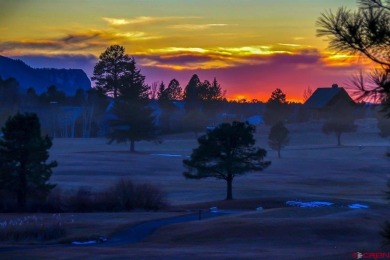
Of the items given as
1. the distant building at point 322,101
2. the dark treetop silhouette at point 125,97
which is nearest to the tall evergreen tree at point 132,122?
the dark treetop silhouette at point 125,97

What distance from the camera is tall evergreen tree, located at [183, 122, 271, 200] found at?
55719 millimetres

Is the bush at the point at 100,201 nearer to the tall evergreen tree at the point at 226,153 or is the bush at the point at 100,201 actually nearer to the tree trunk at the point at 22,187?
the tree trunk at the point at 22,187

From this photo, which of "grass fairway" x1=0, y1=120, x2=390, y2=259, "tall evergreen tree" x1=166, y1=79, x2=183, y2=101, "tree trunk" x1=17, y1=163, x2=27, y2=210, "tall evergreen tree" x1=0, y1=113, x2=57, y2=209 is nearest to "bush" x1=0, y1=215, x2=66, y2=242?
"grass fairway" x1=0, y1=120, x2=390, y2=259

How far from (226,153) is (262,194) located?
6.02 m

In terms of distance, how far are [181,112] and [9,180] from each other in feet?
338

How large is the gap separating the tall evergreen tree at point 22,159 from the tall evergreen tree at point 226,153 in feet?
36.6

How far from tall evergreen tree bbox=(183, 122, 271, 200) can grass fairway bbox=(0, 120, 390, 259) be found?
2.24 meters

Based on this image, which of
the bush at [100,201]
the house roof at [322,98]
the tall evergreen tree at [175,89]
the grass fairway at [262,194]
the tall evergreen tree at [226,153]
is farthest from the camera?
the tall evergreen tree at [175,89]

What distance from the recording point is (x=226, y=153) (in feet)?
185

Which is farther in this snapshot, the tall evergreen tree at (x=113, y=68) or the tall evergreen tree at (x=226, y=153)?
the tall evergreen tree at (x=113, y=68)

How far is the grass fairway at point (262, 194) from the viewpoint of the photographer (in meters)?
29.0

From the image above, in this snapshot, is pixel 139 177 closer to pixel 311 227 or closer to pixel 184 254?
pixel 311 227

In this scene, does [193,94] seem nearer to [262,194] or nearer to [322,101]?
[322,101]

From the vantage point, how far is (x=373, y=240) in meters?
32.1
